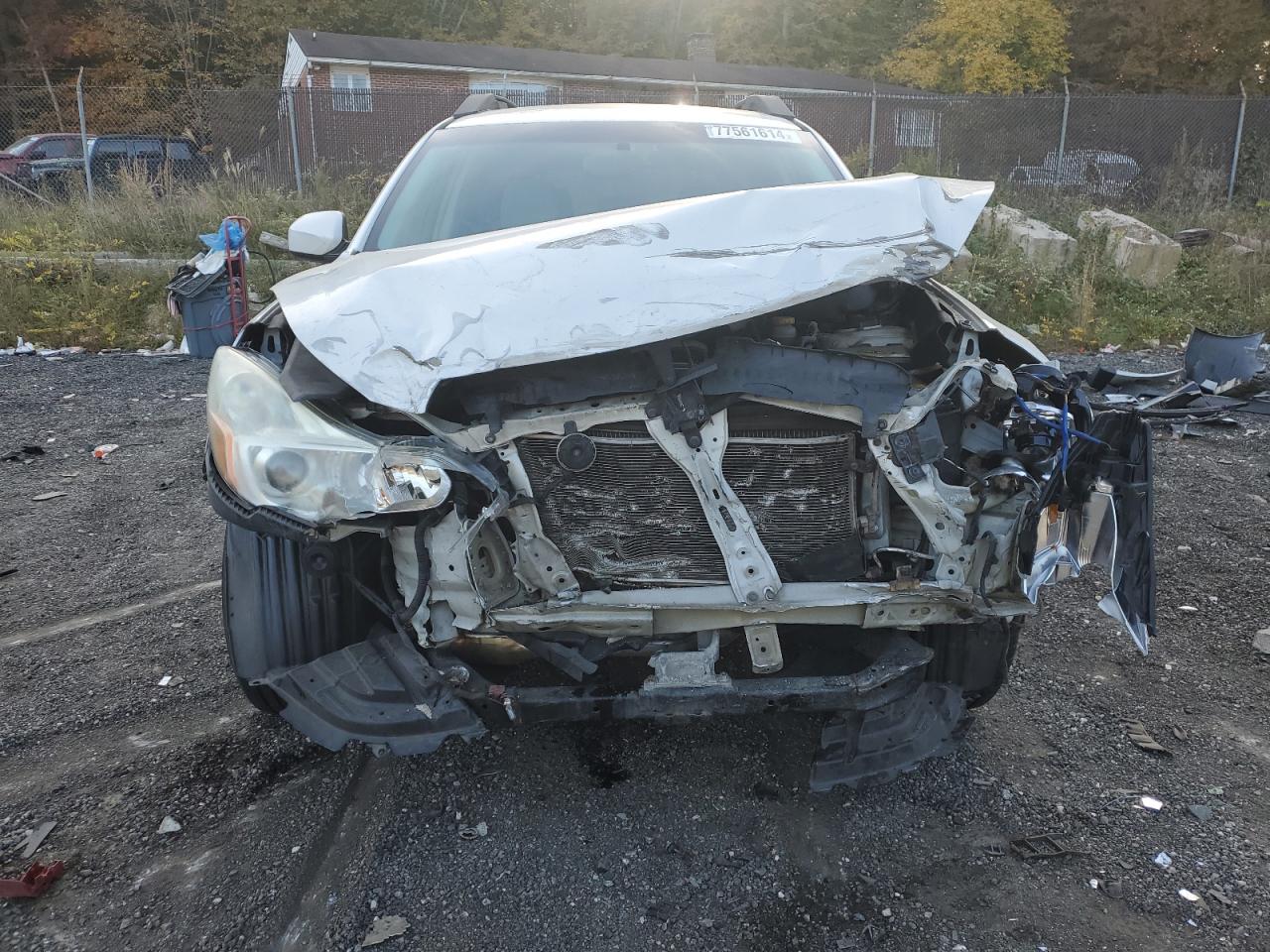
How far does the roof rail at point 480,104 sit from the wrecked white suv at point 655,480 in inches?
81.4

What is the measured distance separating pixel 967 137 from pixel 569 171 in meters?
12.4

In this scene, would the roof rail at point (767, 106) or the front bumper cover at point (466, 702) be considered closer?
the front bumper cover at point (466, 702)

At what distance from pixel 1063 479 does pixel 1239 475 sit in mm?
4028

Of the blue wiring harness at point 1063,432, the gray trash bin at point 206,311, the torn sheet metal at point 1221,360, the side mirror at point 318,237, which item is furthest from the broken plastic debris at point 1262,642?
the gray trash bin at point 206,311

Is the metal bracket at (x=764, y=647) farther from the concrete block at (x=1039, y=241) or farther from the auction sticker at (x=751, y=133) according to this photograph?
the concrete block at (x=1039, y=241)

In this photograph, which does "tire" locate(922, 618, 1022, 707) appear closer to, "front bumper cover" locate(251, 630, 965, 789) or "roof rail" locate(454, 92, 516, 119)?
"front bumper cover" locate(251, 630, 965, 789)

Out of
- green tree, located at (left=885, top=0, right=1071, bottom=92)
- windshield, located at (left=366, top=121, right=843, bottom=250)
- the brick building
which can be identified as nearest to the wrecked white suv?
windshield, located at (left=366, top=121, right=843, bottom=250)

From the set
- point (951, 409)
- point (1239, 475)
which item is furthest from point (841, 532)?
point (1239, 475)

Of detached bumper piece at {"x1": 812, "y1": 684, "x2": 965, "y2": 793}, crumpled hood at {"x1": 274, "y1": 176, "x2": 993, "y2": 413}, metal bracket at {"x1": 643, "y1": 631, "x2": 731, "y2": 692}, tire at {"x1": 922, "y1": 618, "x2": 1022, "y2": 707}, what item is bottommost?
detached bumper piece at {"x1": 812, "y1": 684, "x2": 965, "y2": 793}

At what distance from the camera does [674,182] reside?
11.4 feet

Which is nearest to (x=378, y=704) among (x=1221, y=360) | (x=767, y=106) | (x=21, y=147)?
(x=1221, y=360)

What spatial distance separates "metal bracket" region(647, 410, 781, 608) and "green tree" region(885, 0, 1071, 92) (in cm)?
2297

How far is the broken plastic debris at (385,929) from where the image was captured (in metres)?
2.07

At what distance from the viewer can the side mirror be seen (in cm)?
342
